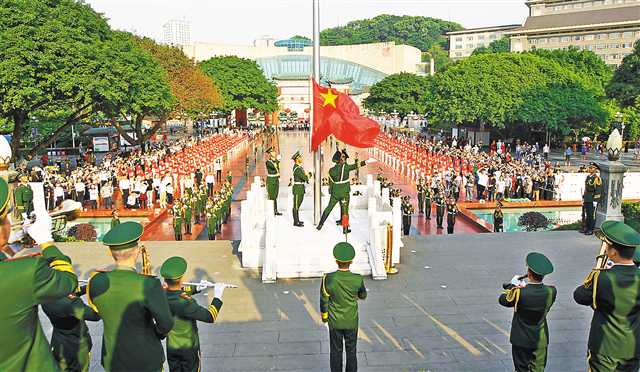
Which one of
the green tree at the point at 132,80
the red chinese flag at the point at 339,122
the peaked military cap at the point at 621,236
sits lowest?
the peaked military cap at the point at 621,236

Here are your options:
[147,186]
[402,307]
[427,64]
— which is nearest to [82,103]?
[147,186]

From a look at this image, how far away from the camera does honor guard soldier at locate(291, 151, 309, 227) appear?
Result: 33.3 ft

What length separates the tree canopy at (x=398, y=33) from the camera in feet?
410

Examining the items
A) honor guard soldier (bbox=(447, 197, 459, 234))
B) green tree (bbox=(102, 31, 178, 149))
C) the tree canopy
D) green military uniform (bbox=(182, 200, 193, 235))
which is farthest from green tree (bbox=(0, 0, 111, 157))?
the tree canopy

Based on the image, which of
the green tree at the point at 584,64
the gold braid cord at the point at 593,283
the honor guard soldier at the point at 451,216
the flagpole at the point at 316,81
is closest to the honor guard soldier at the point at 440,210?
the honor guard soldier at the point at 451,216

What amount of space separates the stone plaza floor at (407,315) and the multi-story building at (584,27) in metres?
59.3

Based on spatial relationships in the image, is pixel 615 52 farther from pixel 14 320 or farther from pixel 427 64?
pixel 14 320

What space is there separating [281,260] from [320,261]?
65 cm

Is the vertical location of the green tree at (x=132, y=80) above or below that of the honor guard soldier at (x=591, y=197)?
above

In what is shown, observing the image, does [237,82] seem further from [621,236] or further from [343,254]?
[621,236]

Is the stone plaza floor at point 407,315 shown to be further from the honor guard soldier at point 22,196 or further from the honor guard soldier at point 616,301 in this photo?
the honor guard soldier at point 616,301

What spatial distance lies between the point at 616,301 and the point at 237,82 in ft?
178

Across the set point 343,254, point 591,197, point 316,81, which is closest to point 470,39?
Answer: point 591,197

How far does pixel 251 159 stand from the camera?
3575 centimetres
